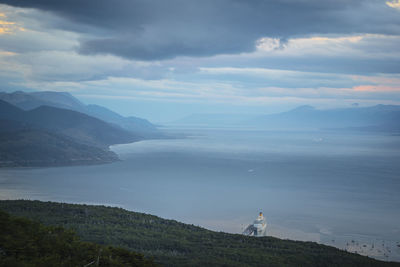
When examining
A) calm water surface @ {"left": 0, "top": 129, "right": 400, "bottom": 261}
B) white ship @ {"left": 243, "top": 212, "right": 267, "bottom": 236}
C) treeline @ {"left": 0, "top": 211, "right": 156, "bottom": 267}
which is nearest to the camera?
treeline @ {"left": 0, "top": 211, "right": 156, "bottom": 267}

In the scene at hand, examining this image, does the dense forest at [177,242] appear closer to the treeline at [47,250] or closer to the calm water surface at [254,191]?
the treeline at [47,250]

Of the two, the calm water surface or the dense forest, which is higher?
the calm water surface

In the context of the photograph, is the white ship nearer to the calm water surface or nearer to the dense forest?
the calm water surface

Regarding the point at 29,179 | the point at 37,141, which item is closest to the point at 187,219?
the point at 29,179

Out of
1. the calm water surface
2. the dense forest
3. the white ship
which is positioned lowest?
the dense forest

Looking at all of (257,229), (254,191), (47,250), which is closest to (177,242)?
(257,229)

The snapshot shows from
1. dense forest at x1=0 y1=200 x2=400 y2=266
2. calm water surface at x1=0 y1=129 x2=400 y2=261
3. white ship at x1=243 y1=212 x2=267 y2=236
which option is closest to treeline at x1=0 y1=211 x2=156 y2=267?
dense forest at x1=0 y1=200 x2=400 y2=266

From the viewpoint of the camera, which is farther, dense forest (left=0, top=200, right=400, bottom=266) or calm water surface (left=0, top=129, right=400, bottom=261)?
calm water surface (left=0, top=129, right=400, bottom=261)
